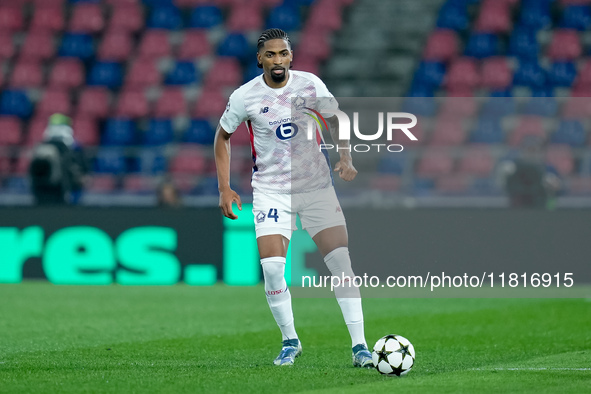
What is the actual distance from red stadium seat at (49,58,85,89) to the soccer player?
12120mm

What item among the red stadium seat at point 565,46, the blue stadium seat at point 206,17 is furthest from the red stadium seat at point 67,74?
the red stadium seat at point 565,46

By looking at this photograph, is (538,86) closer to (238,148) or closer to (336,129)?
(238,148)

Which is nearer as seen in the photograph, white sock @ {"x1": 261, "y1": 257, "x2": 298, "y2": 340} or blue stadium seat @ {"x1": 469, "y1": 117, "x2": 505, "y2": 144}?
white sock @ {"x1": 261, "y1": 257, "x2": 298, "y2": 340}

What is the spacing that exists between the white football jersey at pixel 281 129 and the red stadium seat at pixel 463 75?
9.90 meters

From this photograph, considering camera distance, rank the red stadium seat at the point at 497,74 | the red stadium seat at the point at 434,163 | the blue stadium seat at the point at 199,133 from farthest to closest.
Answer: the blue stadium seat at the point at 199,133
the red stadium seat at the point at 497,74
the red stadium seat at the point at 434,163

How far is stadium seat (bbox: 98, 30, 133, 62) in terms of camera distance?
708 inches

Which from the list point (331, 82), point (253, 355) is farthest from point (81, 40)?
point (253, 355)

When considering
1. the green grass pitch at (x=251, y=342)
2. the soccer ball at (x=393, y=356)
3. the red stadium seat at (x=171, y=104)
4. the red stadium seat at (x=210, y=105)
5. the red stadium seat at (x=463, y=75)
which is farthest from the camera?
the red stadium seat at (x=171, y=104)

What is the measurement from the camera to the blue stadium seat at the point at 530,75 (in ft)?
49.7

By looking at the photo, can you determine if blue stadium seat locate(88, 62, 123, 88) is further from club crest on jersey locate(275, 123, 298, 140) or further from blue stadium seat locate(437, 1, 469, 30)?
club crest on jersey locate(275, 123, 298, 140)

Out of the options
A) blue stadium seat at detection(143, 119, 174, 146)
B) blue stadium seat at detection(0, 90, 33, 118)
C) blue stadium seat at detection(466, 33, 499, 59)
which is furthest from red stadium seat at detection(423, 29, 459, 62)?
blue stadium seat at detection(0, 90, 33, 118)

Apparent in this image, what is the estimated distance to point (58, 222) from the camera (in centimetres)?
1186

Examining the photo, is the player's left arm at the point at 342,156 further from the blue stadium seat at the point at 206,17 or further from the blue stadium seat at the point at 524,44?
the blue stadium seat at the point at 206,17

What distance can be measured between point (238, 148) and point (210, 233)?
6.04 feet
